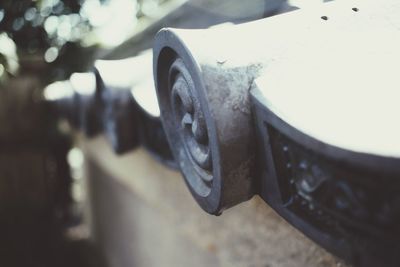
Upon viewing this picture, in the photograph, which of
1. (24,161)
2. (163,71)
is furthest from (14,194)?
(163,71)

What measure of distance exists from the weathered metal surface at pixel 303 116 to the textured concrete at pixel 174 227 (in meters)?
0.21

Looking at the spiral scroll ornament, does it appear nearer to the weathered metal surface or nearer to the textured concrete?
the weathered metal surface

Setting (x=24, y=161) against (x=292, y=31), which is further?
(x=24, y=161)

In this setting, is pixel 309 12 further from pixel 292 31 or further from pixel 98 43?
pixel 98 43

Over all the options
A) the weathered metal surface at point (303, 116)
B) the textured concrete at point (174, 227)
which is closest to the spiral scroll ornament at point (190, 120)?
the weathered metal surface at point (303, 116)

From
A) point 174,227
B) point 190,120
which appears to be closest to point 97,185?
point 174,227

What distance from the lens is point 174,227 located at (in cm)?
134

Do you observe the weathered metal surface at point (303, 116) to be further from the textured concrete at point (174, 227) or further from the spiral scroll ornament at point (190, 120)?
the textured concrete at point (174, 227)

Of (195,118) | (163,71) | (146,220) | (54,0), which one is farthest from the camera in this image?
(54,0)

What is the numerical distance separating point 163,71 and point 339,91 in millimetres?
296

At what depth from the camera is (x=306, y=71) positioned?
56 cm

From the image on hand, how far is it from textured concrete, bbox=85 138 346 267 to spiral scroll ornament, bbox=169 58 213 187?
21 centimetres

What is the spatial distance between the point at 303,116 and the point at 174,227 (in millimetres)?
931

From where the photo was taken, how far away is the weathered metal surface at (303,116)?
424mm
